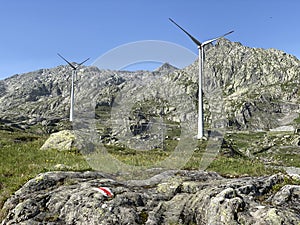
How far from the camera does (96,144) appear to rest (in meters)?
34.6

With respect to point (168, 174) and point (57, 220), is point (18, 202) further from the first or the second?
point (168, 174)

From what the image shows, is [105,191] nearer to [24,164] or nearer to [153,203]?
[153,203]

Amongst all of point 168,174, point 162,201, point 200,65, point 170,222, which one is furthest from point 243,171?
point 200,65

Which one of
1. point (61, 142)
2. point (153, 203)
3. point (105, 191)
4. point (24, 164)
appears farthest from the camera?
point (61, 142)

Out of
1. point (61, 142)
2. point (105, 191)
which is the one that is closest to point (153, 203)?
point (105, 191)

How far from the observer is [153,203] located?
13586 mm

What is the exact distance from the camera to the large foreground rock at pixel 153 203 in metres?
11.2

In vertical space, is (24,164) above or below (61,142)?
below

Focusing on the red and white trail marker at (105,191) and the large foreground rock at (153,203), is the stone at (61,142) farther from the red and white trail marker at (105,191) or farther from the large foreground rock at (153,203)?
the red and white trail marker at (105,191)

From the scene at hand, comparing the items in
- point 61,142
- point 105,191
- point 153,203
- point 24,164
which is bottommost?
point 153,203

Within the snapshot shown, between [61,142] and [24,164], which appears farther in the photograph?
[61,142]

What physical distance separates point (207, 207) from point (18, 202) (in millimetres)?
8663

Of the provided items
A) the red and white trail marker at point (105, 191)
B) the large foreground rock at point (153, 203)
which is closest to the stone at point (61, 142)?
the large foreground rock at point (153, 203)

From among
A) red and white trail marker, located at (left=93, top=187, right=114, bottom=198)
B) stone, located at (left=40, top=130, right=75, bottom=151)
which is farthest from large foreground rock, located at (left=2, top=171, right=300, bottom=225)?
stone, located at (left=40, top=130, right=75, bottom=151)
